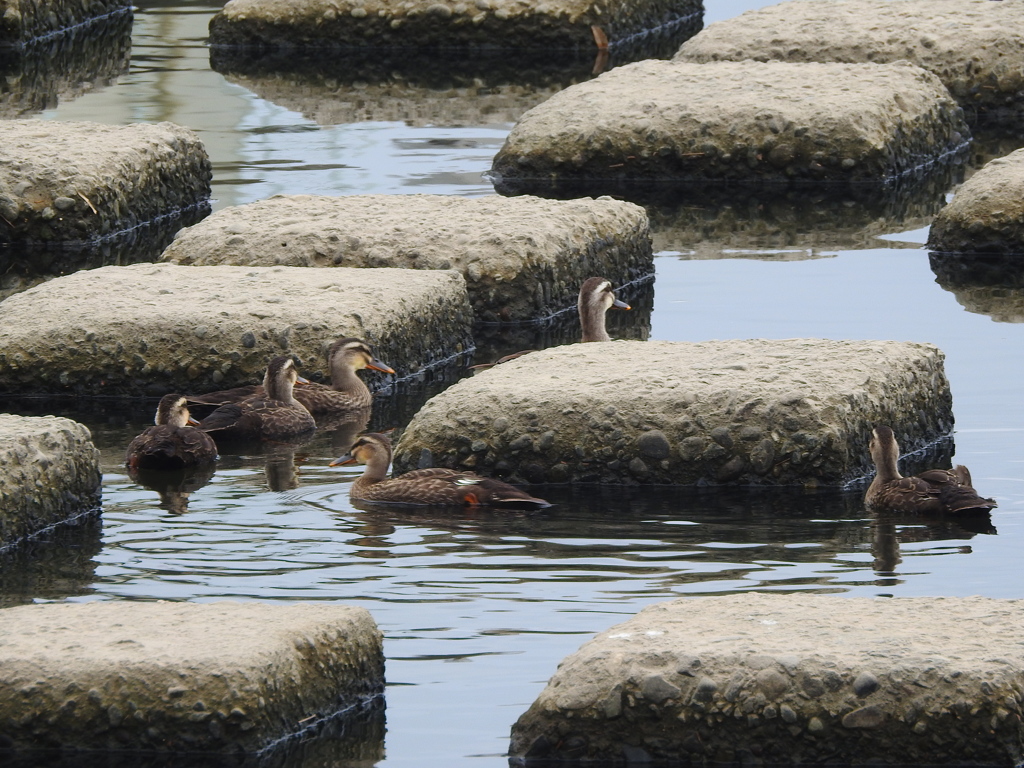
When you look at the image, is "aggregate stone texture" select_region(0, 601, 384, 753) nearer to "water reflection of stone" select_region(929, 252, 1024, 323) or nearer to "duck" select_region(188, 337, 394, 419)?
"duck" select_region(188, 337, 394, 419)

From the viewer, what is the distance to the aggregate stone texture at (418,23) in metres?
24.6

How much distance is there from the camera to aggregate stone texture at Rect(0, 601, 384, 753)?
23.5ft

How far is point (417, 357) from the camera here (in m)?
13.0

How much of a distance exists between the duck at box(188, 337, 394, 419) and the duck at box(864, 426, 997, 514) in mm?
2944

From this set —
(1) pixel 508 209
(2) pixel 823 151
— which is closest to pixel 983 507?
(1) pixel 508 209

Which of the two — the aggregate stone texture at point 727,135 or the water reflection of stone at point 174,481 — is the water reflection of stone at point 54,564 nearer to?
the water reflection of stone at point 174,481

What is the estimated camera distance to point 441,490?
10156 mm

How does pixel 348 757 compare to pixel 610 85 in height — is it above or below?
below

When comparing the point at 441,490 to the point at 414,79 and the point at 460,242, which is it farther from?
the point at 414,79

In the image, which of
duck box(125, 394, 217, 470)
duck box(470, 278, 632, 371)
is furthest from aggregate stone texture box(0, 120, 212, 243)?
duck box(125, 394, 217, 470)

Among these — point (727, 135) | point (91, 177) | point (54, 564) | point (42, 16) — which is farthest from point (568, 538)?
point (42, 16)

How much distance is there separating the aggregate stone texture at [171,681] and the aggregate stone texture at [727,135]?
10.6 meters

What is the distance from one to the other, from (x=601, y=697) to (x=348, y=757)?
79 cm

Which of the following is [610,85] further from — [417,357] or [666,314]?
[417,357]
